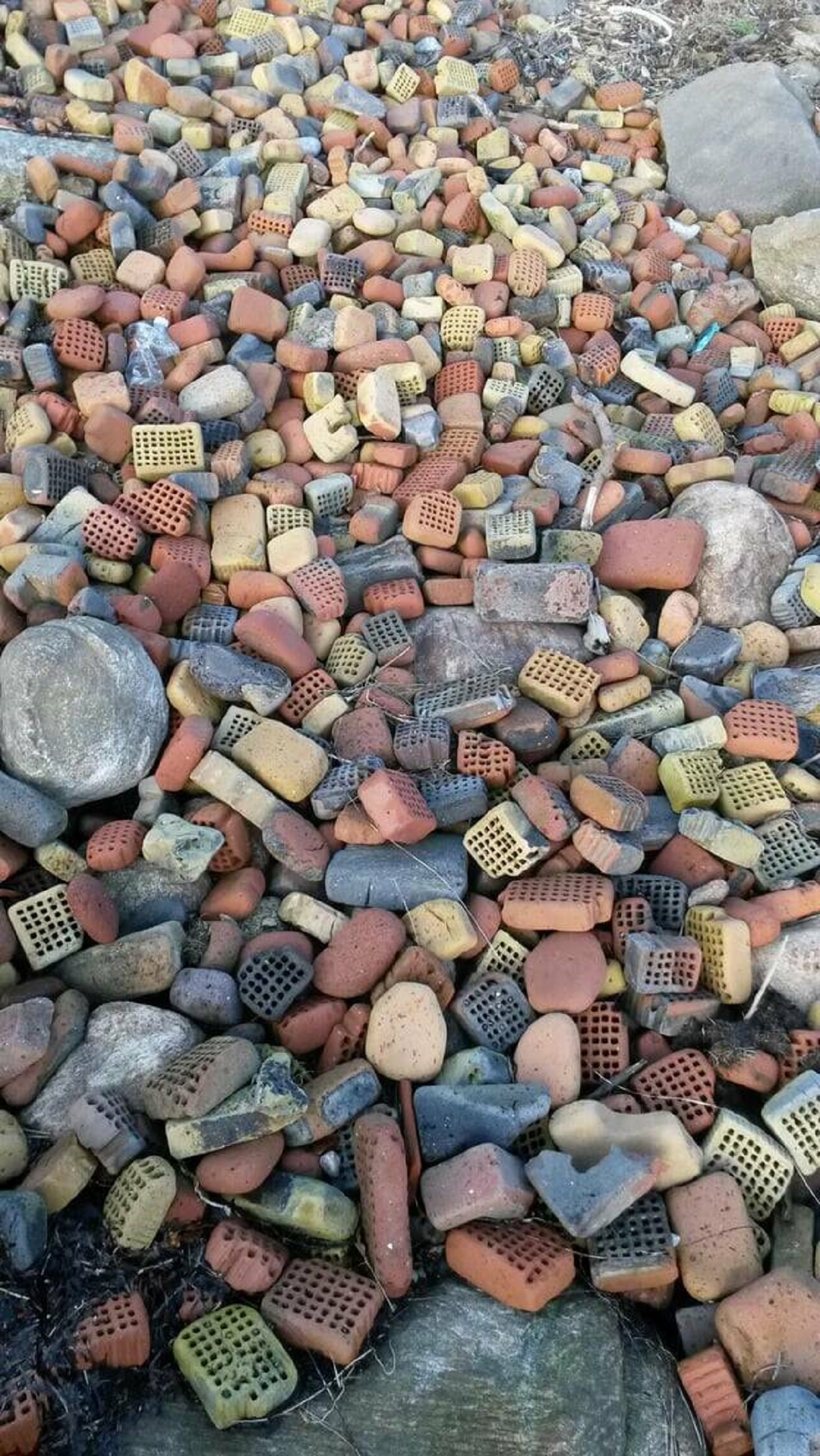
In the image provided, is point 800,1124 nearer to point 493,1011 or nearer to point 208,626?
point 493,1011

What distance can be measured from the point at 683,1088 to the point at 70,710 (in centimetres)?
177

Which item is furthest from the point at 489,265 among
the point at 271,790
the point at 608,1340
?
the point at 608,1340

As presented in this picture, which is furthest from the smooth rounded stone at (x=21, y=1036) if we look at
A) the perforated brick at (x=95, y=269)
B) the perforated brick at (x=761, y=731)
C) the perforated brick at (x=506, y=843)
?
the perforated brick at (x=95, y=269)

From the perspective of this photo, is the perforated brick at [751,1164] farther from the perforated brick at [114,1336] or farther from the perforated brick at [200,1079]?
the perforated brick at [114,1336]

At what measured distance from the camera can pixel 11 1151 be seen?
98.9 inches

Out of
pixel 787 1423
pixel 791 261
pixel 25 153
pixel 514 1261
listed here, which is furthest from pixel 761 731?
pixel 25 153

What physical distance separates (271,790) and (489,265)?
8.20 ft

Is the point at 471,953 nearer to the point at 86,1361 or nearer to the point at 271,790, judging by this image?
the point at 271,790

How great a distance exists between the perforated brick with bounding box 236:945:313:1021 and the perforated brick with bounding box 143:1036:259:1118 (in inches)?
6.4

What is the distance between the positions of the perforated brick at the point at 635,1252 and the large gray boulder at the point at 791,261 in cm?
379

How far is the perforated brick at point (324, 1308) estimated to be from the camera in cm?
232

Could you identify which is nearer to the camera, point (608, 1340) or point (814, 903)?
point (608, 1340)

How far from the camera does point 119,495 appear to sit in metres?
3.64

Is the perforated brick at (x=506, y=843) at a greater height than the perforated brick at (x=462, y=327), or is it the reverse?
the perforated brick at (x=462, y=327)
